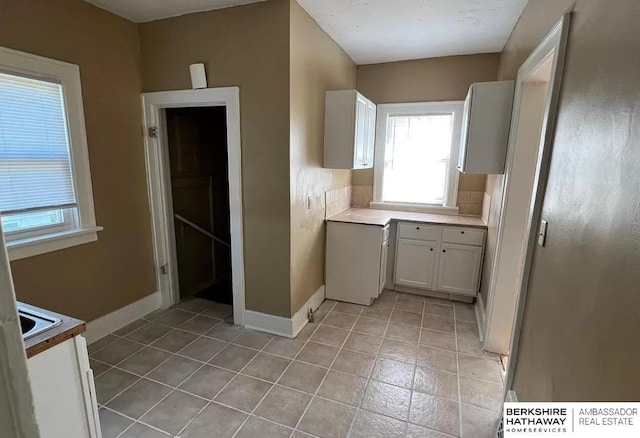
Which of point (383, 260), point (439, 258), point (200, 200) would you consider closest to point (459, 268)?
point (439, 258)

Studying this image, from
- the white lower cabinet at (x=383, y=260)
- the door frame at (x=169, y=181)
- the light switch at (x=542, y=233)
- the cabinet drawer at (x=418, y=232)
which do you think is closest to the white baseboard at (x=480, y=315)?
the cabinet drawer at (x=418, y=232)

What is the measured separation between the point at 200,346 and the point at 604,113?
9.14 feet

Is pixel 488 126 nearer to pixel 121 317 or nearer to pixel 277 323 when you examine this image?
pixel 277 323

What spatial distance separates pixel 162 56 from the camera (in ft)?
8.87

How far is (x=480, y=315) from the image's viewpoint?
297cm

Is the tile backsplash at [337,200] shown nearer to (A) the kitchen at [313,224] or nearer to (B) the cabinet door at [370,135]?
(A) the kitchen at [313,224]

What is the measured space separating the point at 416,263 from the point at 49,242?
3.24m

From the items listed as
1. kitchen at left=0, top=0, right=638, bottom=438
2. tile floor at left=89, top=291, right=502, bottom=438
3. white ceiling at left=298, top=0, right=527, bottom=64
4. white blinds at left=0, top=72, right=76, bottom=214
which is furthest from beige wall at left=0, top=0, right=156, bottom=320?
white ceiling at left=298, top=0, right=527, bottom=64

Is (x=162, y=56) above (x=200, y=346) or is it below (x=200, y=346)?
above

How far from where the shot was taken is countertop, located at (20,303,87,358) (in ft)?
3.56

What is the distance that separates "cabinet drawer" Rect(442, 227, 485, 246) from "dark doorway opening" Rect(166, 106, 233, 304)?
8.08 feet

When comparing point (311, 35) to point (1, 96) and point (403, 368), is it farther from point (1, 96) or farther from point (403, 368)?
point (403, 368)

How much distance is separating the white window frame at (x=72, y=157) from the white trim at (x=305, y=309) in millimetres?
1770

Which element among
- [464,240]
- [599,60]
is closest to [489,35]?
[464,240]
